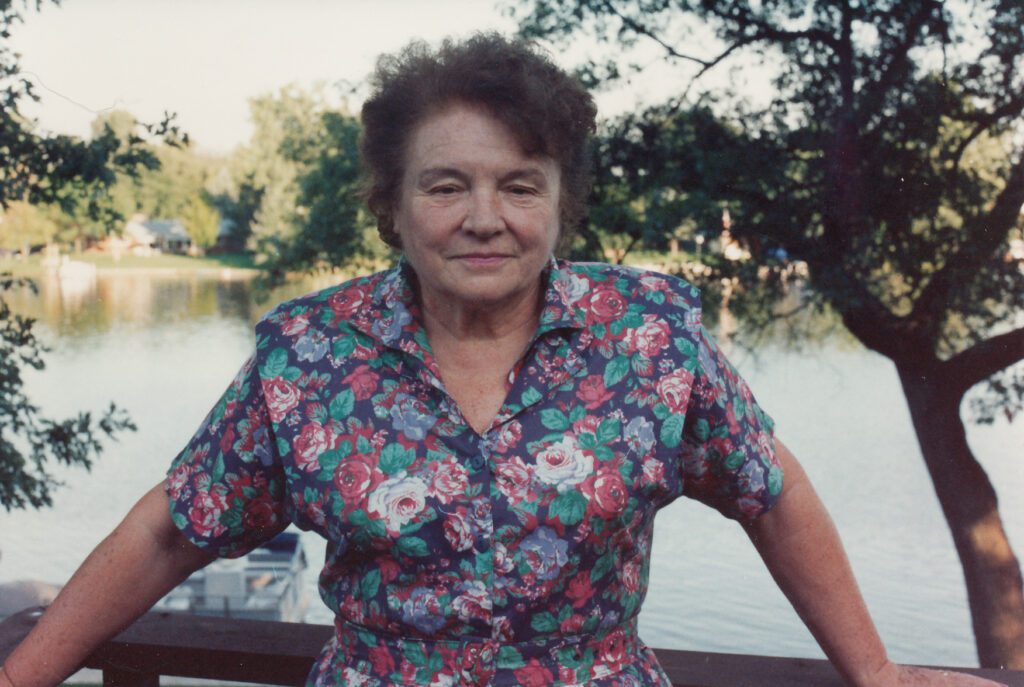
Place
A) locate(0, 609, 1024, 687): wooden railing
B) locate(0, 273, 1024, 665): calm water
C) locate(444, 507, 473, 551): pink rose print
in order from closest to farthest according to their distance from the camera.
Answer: locate(444, 507, 473, 551): pink rose print, locate(0, 609, 1024, 687): wooden railing, locate(0, 273, 1024, 665): calm water

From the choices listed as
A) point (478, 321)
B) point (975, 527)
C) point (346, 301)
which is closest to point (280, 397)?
point (346, 301)

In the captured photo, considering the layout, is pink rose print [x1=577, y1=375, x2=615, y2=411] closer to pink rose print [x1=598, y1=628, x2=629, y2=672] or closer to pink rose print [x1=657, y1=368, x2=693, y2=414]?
pink rose print [x1=657, y1=368, x2=693, y2=414]

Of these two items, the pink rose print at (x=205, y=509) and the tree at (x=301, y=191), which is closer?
the pink rose print at (x=205, y=509)

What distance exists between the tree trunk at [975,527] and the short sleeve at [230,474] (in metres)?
3.50

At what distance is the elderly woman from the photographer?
4.60ft

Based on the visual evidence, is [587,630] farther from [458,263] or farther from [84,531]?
[84,531]

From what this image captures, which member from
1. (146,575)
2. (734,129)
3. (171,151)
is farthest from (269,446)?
(734,129)

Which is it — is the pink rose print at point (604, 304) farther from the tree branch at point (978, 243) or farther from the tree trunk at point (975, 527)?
the tree trunk at point (975, 527)

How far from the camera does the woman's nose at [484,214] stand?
1.42 metres

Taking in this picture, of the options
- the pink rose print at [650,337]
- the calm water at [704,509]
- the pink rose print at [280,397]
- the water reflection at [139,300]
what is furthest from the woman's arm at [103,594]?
the calm water at [704,509]

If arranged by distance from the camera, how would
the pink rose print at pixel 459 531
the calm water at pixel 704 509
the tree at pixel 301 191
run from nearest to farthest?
the pink rose print at pixel 459 531
the tree at pixel 301 191
the calm water at pixel 704 509

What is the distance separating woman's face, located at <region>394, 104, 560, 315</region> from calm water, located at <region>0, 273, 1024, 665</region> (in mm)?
3111

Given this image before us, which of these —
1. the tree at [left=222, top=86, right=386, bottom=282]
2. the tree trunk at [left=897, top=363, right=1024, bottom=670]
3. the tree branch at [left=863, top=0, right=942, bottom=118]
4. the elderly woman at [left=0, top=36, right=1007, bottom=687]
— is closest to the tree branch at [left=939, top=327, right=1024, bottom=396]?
the tree trunk at [left=897, top=363, right=1024, bottom=670]

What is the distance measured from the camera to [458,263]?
1451 mm
